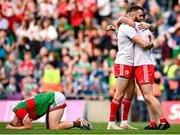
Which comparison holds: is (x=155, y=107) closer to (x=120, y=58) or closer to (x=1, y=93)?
(x=120, y=58)

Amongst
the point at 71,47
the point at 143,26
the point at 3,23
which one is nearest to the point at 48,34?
the point at 71,47

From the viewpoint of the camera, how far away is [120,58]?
55.9 feet

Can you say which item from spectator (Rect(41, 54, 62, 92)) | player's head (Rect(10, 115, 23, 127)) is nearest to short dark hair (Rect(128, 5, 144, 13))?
player's head (Rect(10, 115, 23, 127))

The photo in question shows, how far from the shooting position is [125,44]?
1709 centimetres

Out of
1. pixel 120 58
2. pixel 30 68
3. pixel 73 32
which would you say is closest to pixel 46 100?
pixel 120 58

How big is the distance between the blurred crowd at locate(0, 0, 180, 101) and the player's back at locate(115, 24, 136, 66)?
7.82m

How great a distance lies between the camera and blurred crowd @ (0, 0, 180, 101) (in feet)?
85.2

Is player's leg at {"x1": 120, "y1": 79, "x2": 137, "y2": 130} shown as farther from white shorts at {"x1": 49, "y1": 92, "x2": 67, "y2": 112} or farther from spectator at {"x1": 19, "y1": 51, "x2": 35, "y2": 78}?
spectator at {"x1": 19, "y1": 51, "x2": 35, "y2": 78}

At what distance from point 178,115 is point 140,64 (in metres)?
7.85

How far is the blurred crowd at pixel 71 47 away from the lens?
26.0m

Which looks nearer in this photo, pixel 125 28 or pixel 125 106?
pixel 125 28

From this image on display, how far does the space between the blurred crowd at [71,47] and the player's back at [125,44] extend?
7816mm

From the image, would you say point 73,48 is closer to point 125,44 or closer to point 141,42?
point 125,44

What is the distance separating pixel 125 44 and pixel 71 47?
11.9m
